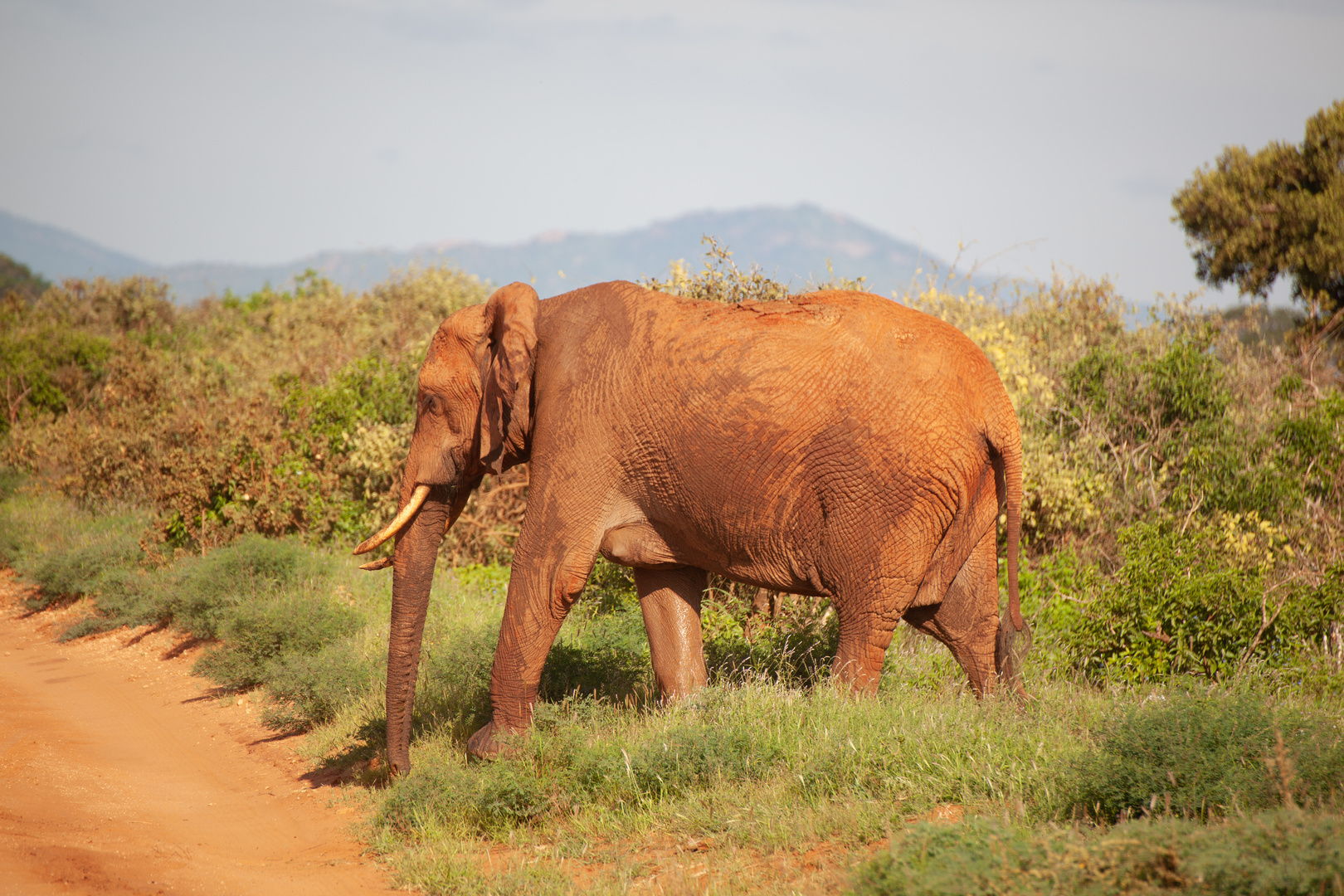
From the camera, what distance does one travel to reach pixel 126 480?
45.4 ft

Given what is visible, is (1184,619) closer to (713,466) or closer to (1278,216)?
(713,466)

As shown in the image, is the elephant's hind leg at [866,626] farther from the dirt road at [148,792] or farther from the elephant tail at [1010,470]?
the dirt road at [148,792]

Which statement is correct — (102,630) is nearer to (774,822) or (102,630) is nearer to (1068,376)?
(774,822)

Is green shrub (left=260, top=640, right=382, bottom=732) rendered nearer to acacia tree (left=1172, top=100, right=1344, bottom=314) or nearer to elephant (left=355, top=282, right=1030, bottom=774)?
elephant (left=355, top=282, right=1030, bottom=774)

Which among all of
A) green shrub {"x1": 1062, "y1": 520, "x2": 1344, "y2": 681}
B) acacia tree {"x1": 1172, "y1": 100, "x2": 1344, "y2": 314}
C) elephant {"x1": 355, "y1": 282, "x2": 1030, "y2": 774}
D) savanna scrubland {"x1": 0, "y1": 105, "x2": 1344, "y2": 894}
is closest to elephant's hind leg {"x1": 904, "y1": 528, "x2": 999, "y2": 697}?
elephant {"x1": 355, "y1": 282, "x2": 1030, "y2": 774}

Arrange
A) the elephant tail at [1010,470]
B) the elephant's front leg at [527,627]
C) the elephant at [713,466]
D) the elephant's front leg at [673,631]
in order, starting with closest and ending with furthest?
the elephant at [713,466], the elephant tail at [1010,470], the elephant's front leg at [527,627], the elephant's front leg at [673,631]

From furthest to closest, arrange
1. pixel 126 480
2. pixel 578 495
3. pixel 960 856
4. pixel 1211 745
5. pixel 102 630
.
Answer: pixel 126 480
pixel 102 630
pixel 578 495
pixel 1211 745
pixel 960 856

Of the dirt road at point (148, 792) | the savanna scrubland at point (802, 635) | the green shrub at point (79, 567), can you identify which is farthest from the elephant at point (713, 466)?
the green shrub at point (79, 567)

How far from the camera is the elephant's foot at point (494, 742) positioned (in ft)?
18.5

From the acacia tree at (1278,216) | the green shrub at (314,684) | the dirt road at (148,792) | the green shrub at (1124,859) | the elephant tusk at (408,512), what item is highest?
the acacia tree at (1278,216)

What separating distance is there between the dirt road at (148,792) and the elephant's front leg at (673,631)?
2.00 metres

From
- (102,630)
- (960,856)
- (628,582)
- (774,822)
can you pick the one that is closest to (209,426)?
(102,630)

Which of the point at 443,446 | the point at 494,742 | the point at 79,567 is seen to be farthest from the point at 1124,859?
the point at 79,567

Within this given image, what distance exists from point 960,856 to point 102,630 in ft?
32.2
